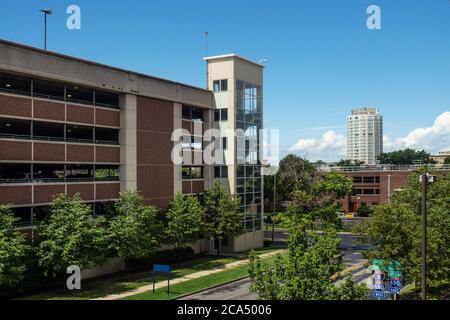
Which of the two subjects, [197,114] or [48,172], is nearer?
[48,172]

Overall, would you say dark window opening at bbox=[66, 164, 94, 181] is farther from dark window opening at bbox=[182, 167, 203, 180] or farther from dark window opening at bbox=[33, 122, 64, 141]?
dark window opening at bbox=[182, 167, 203, 180]

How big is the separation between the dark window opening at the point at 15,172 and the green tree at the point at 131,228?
7154 mm

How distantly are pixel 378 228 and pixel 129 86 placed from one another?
82.0 feet

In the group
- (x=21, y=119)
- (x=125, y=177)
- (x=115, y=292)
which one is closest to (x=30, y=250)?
(x=115, y=292)

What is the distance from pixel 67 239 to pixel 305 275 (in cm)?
1932

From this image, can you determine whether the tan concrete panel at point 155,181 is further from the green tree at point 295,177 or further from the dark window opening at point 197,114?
the green tree at point 295,177

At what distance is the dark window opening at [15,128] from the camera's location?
107 feet

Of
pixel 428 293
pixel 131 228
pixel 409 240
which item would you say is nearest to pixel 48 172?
pixel 131 228

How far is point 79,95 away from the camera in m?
38.2

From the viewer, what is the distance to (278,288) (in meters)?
16.7

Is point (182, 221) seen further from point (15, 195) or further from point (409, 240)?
point (409, 240)

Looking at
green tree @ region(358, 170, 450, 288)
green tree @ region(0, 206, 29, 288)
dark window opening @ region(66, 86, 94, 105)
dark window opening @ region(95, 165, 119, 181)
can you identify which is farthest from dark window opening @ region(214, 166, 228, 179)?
green tree @ region(0, 206, 29, 288)

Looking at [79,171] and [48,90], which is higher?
[48,90]

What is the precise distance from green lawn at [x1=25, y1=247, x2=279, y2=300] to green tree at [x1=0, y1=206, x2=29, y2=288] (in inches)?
154
